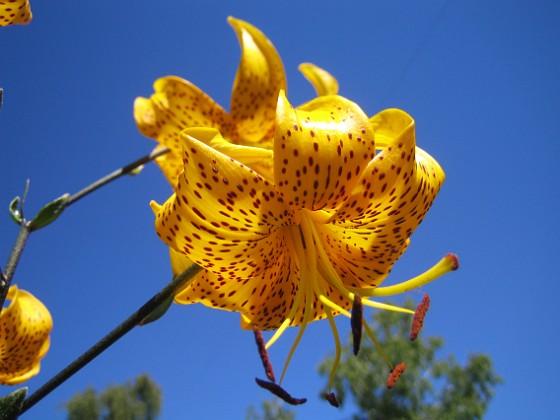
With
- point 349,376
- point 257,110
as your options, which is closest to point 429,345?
point 349,376

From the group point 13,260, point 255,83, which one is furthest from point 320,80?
point 13,260

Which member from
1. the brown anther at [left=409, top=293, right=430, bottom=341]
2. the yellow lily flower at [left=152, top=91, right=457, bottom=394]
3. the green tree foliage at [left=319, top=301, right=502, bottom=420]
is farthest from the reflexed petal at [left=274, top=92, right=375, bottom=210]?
the green tree foliage at [left=319, top=301, right=502, bottom=420]

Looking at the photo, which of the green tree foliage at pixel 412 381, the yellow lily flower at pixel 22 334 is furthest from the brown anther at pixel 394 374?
the green tree foliage at pixel 412 381

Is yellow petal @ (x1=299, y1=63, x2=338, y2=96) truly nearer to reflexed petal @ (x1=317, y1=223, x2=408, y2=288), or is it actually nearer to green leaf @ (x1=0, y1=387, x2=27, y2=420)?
reflexed petal @ (x1=317, y1=223, x2=408, y2=288)

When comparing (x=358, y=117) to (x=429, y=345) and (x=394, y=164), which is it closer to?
(x=394, y=164)

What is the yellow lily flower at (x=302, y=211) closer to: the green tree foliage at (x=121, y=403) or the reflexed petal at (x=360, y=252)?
the reflexed petal at (x=360, y=252)

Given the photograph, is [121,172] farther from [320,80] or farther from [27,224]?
[320,80]

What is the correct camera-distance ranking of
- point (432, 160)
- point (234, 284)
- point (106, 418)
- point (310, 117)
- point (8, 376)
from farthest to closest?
point (106, 418) < point (8, 376) < point (234, 284) < point (432, 160) < point (310, 117)
